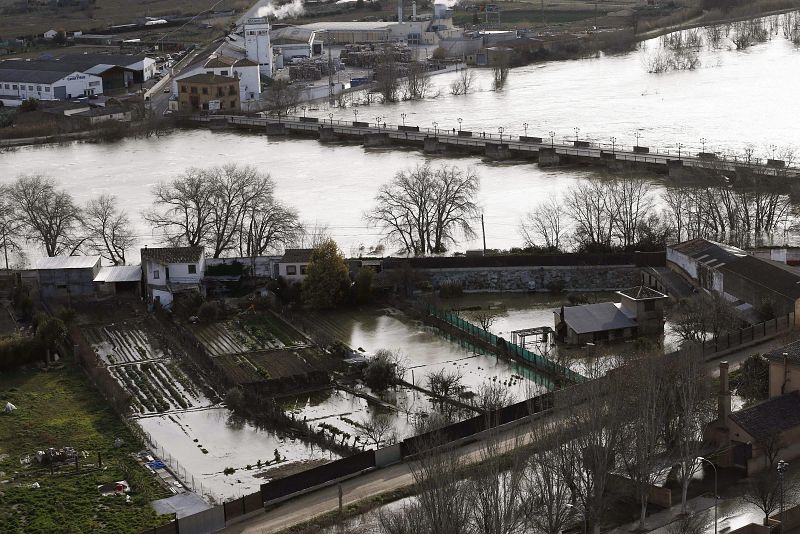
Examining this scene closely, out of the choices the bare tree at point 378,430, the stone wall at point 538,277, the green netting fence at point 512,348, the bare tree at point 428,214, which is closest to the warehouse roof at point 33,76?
the bare tree at point 428,214

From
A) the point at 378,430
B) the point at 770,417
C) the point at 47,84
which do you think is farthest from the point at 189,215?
the point at 47,84

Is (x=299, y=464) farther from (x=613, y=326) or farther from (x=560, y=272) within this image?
(x=560, y=272)

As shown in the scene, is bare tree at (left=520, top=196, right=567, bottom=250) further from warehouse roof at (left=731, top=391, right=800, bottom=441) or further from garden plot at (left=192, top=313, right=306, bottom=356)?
warehouse roof at (left=731, top=391, right=800, bottom=441)

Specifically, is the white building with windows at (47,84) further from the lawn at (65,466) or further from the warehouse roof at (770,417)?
the warehouse roof at (770,417)

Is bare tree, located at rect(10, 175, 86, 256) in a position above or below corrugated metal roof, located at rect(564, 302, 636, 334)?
above

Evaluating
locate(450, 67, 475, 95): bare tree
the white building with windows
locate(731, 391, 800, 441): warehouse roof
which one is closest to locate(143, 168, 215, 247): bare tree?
locate(731, 391, 800, 441): warehouse roof

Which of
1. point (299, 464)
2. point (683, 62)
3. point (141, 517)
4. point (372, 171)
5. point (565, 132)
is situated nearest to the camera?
point (141, 517)

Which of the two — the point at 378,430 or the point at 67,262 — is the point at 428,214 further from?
the point at 378,430

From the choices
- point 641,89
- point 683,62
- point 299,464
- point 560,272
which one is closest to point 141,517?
point 299,464
